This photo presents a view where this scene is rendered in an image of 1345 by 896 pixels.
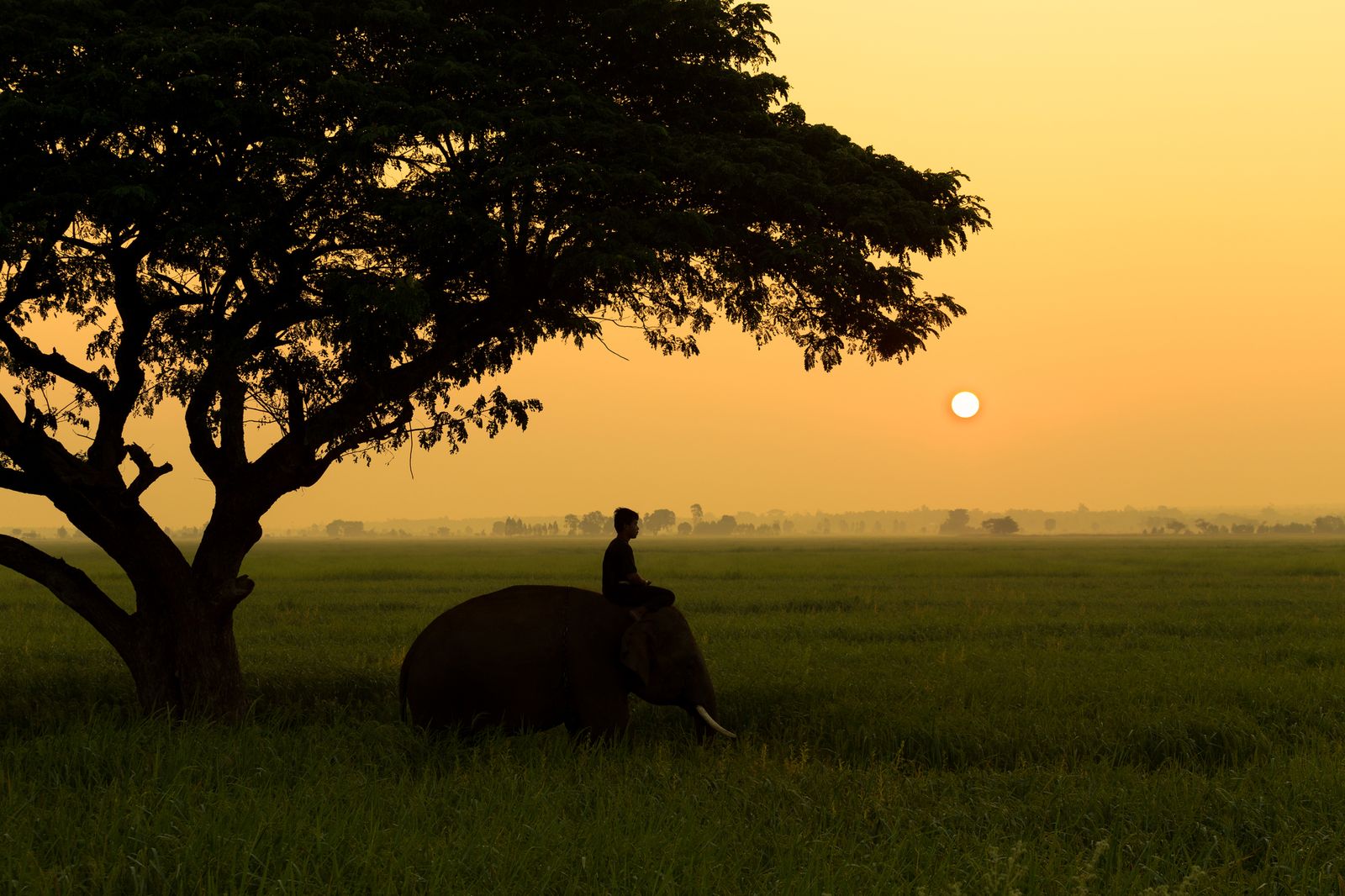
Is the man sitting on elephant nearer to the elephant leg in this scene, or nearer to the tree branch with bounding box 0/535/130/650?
the elephant leg

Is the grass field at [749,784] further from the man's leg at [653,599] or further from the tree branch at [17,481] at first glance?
the tree branch at [17,481]

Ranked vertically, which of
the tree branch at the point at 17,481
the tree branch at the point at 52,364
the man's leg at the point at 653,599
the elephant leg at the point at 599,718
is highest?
the tree branch at the point at 52,364

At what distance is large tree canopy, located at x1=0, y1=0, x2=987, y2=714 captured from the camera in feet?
36.0

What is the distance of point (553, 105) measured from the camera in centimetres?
1209

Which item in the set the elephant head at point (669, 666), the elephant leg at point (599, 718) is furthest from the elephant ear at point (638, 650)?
the elephant leg at point (599, 718)

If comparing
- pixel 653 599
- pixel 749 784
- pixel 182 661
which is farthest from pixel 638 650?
pixel 182 661

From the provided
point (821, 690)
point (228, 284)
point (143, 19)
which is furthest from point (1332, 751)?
point (143, 19)

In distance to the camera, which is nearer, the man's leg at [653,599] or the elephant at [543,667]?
the elephant at [543,667]

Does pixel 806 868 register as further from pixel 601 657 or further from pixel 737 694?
pixel 737 694

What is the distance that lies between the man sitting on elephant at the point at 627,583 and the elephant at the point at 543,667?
0.11 metres

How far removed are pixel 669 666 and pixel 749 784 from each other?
1916 millimetres

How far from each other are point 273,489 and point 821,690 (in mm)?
7289

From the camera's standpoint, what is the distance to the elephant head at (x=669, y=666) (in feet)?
34.5

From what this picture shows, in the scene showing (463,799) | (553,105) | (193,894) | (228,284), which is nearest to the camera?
(193,894)
